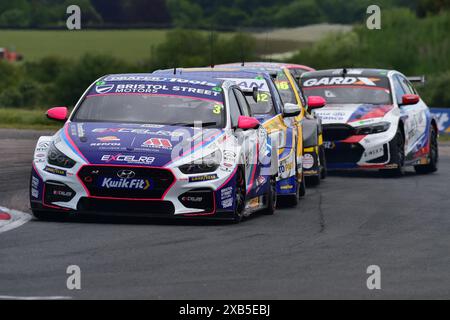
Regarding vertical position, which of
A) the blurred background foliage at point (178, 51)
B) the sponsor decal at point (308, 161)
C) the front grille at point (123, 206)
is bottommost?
the blurred background foliage at point (178, 51)

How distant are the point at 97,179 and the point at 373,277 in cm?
370

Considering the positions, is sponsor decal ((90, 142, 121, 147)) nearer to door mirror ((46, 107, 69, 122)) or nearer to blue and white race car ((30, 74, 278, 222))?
blue and white race car ((30, 74, 278, 222))

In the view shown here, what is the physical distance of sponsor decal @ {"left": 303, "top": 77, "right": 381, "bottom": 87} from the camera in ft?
68.8

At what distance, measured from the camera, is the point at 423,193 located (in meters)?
17.5

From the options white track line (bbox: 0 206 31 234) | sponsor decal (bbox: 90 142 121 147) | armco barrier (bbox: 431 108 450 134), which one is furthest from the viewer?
armco barrier (bbox: 431 108 450 134)

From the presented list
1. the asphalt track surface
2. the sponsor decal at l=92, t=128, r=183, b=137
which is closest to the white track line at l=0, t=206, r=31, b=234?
the asphalt track surface

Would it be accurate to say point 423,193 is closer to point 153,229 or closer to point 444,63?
point 153,229

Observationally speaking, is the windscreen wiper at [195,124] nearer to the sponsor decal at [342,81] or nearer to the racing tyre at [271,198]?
the racing tyre at [271,198]

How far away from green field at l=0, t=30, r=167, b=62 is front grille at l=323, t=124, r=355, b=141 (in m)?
46.9

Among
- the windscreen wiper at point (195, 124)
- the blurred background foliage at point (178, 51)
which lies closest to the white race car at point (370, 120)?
the windscreen wiper at point (195, 124)

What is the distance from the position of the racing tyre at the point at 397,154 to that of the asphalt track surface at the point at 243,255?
482 cm

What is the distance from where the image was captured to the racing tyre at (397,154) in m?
20.2

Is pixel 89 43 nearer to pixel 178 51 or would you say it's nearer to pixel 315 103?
pixel 178 51
